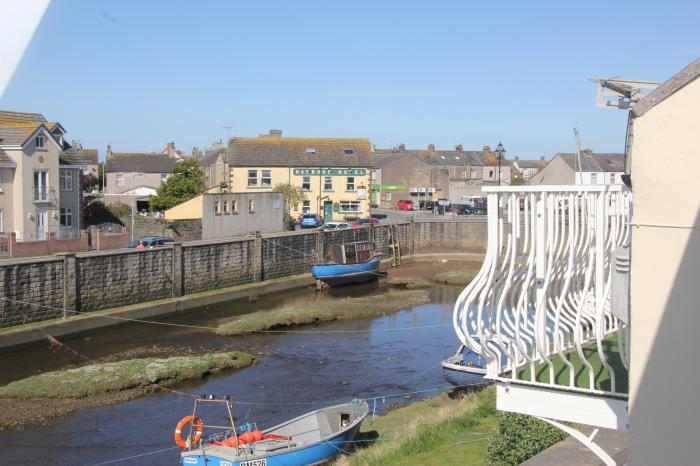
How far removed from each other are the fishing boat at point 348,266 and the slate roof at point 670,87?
34914 mm

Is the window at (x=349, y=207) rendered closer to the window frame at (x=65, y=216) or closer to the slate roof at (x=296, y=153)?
the slate roof at (x=296, y=153)

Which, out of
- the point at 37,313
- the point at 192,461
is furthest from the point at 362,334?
the point at 192,461

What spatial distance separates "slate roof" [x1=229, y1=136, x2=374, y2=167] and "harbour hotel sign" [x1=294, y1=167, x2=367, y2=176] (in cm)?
34

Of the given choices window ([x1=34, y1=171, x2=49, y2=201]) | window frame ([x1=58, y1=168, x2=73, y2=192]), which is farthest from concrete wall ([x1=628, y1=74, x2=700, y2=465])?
window frame ([x1=58, y1=168, x2=73, y2=192])

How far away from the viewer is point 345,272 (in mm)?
40781

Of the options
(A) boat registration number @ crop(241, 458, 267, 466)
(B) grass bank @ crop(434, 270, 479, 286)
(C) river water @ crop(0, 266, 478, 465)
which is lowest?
(C) river water @ crop(0, 266, 478, 465)

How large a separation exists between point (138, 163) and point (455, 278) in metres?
45.5

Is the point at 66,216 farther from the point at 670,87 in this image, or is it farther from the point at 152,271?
the point at 670,87

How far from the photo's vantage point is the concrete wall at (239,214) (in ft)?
148

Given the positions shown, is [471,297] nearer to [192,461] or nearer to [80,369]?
[192,461]

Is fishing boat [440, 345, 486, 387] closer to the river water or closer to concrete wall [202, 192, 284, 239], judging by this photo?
the river water

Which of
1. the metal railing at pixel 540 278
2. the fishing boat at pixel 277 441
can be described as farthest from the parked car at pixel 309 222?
the metal railing at pixel 540 278

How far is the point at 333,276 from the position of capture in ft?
133

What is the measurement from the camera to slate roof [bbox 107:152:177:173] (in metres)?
76.5
